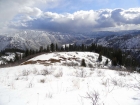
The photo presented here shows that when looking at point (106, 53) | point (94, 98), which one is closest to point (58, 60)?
point (94, 98)

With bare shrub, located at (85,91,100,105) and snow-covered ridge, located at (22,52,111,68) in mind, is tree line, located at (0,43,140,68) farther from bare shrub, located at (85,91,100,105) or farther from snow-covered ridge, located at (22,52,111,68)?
bare shrub, located at (85,91,100,105)

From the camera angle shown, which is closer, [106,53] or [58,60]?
→ [58,60]

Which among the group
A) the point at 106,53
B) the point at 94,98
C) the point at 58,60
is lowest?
the point at 106,53

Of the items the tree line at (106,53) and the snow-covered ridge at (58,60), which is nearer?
the snow-covered ridge at (58,60)

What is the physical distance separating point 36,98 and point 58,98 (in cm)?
61

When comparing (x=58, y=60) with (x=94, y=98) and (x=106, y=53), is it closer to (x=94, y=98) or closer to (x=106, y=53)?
(x=94, y=98)

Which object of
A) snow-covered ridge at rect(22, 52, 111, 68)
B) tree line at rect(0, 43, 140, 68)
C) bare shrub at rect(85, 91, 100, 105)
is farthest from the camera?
tree line at rect(0, 43, 140, 68)

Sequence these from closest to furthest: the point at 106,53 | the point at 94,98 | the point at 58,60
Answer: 1. the point at 94,98
2. the point at 58,60
3. the point at 106,53

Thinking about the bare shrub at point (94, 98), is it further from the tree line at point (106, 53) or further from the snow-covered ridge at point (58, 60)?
the tree line at point (106, 53)

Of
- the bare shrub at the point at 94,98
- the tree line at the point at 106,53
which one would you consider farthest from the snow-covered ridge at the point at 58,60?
the bare shrub at the point at 94,98

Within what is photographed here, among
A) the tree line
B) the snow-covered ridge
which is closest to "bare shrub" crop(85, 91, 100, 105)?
the snow-covered ridge

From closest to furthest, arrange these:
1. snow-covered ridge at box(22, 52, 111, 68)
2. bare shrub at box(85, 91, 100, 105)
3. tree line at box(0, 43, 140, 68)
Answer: bare shrub at box(85, 91, 100, 105), snow-covered ridge at box(22, 52, 111, 68), tree line at box(0, 43, 140, 68)

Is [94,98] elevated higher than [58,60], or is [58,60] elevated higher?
[94,98]

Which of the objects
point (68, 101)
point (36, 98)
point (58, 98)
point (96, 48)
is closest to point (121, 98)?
point (68, 101)
